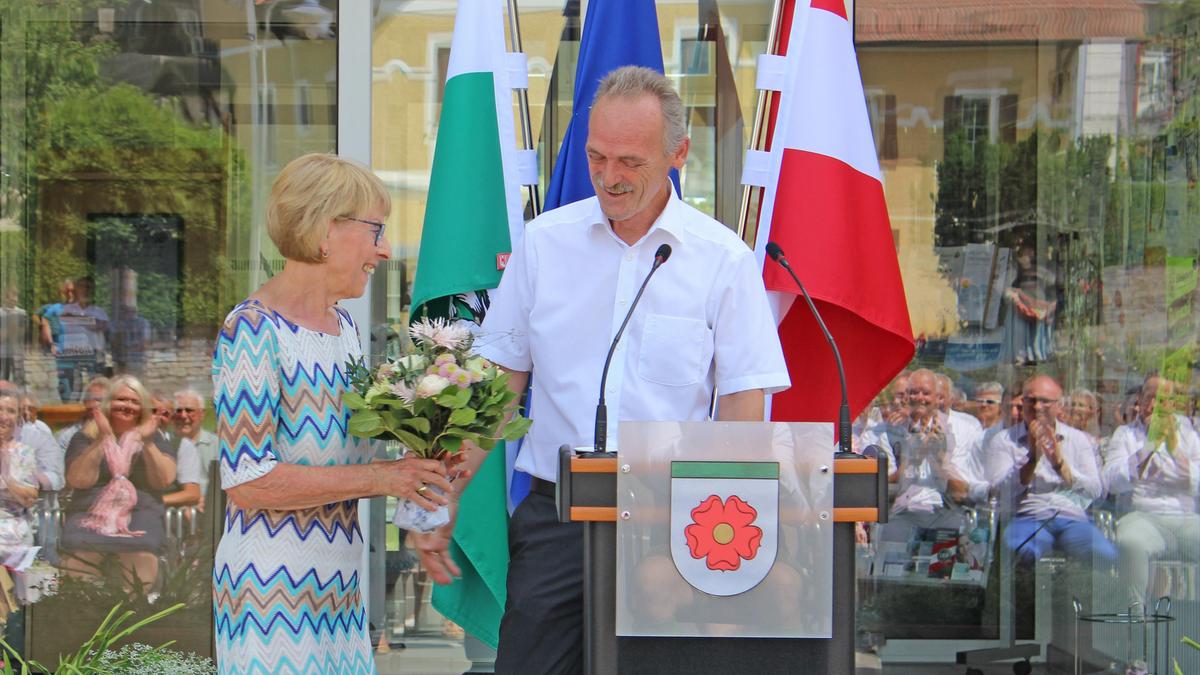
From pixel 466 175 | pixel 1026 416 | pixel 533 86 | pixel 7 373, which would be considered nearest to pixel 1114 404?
pixel 1026 416

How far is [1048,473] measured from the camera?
5.00m

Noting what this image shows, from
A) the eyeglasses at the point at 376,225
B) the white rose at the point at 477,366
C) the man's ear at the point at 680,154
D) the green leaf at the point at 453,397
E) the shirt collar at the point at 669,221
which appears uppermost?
the man's ear at the point at 680,154

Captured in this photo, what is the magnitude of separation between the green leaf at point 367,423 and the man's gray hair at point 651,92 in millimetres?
783

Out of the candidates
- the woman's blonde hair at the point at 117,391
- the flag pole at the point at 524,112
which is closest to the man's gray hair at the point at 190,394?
the woman's blonde hair at the point at 117,391

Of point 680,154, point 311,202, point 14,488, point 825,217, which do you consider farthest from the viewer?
point 14,488

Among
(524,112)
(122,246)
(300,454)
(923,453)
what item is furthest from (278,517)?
(923,453)

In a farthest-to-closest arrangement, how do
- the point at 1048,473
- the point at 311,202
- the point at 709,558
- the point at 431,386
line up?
the point at 1048,473 < the point at 311,202 < the point at 431,386 < the point at 709,558

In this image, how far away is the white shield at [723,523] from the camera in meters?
1.96

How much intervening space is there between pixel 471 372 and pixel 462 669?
2.78m

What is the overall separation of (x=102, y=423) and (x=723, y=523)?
11.6 feet

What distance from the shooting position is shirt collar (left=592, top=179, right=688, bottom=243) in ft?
8.48

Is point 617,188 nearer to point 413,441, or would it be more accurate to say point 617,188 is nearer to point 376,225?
point 376,225

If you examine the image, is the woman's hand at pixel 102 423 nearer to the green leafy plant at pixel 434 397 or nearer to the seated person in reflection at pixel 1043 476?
the green leafy plant at pixel 434 397

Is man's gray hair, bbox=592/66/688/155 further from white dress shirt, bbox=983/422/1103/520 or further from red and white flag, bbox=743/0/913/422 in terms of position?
white dress shirt, bbox=983/422/1103/520
